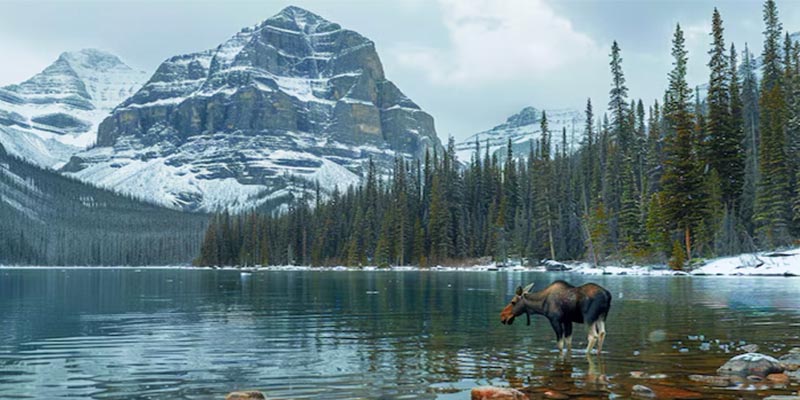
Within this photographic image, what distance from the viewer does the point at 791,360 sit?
1750 centimetres

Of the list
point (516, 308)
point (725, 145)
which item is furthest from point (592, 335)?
point (725, 145)

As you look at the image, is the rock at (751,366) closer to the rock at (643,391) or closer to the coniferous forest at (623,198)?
the rock at (643,391)

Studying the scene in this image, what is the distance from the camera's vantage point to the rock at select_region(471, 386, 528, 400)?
12867 millimetres

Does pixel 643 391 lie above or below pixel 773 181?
below

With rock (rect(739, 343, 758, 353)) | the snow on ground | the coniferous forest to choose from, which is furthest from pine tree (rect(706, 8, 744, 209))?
rock (rect(739, 343, 758, 353))

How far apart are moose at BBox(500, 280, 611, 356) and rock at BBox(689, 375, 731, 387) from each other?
12.8ft

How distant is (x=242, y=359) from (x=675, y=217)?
2693 inches

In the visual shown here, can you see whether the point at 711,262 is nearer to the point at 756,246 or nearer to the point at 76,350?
the point at 756,246

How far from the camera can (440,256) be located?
445 ft

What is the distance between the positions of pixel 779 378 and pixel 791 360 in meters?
2.78

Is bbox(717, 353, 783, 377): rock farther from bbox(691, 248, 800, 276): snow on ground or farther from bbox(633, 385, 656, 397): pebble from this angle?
bbox(691, 248, 800, 276): snow on ground

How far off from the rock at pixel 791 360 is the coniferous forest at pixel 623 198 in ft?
187

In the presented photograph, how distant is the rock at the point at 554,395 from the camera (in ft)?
44.7

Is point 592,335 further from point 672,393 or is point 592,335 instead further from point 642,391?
point 642,391
